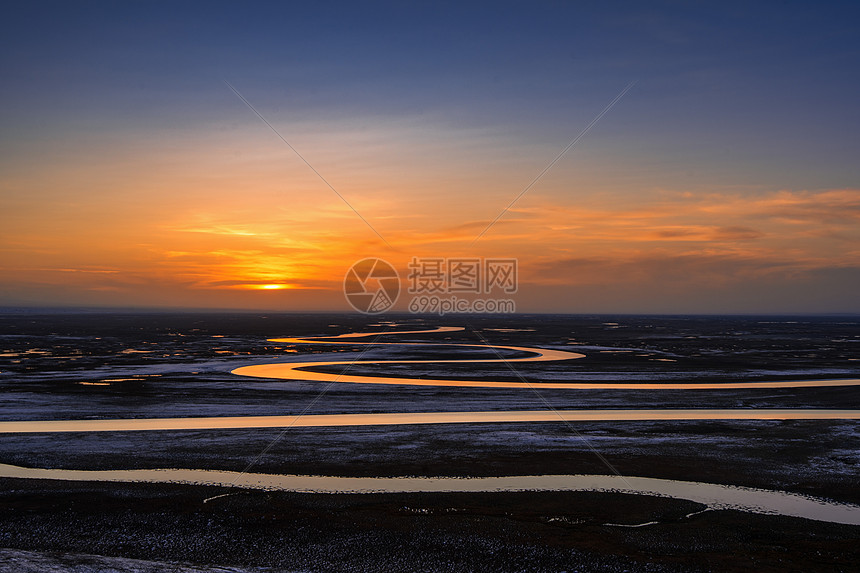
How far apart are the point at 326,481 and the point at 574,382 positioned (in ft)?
56.4

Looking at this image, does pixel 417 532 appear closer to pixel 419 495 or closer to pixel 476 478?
pixel 419 495

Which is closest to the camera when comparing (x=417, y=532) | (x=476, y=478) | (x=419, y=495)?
(x=417, y=532)

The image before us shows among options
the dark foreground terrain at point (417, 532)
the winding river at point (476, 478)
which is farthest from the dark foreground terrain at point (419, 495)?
the winding river at point (476, 478)

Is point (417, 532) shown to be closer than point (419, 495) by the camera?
Yes

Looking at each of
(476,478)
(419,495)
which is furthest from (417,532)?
(476,478)

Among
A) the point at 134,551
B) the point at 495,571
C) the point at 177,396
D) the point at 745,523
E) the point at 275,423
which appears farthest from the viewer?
the point at 177,396

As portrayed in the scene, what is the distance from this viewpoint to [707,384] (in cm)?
2592

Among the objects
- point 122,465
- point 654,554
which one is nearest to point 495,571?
point 654,554

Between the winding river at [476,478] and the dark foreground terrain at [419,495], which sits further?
the winding river at [476,478]

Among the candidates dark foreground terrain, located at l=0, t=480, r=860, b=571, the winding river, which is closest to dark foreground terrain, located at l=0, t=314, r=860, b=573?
dark foreground terrain, located at l=0, t=480, r=860, b=571

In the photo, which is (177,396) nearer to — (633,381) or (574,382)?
(574,382)

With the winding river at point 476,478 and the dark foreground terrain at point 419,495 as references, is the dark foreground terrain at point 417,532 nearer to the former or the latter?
the dark foreground terrain at point 419,495

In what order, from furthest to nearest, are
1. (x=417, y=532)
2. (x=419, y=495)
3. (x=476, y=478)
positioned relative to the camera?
(x=476, y=478)
(x=419, y=495)
(x=417, y=532)

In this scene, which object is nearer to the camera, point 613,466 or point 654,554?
point 654,554
